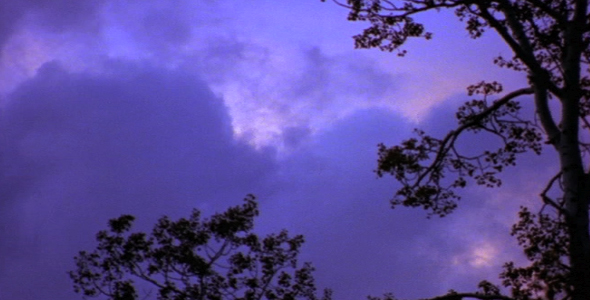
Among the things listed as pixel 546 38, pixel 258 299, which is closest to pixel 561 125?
pixel 546 38

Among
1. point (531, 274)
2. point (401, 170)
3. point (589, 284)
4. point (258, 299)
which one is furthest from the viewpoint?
point (258, 299)

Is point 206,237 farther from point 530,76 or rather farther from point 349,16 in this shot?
point 530,76

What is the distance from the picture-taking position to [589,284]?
10188mm

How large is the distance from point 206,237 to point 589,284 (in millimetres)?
14554

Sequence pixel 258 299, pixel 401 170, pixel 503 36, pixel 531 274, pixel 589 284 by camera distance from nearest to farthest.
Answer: pixel 589 284 < pixel 531 274 < pixel 503 36 < pixel 401 170 < pixel 258 299

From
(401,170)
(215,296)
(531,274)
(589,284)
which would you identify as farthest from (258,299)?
(589,284)

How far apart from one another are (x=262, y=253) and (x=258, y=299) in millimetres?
1455

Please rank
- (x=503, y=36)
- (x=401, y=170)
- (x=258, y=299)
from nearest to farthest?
(x=503, y=36) < (x=401, y=170) < (x=258, y=299)

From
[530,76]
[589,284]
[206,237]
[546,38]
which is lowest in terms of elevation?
[589,284]

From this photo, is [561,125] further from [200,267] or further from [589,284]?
[200,267]

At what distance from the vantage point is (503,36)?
1248 centimetres

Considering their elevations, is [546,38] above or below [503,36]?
above

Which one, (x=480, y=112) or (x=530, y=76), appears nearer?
(x=530, y=76)

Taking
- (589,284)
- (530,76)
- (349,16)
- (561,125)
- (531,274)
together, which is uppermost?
(349,16)
